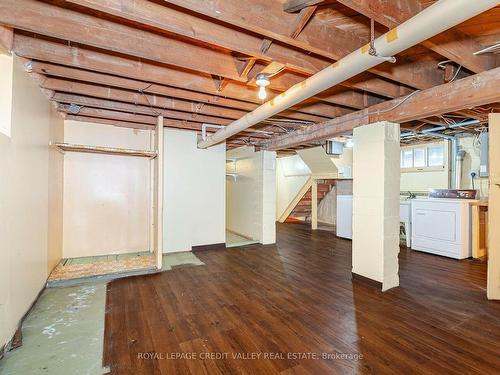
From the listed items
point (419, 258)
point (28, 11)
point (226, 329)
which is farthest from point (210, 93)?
point (419, 258)

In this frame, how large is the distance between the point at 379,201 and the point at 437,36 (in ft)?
5.12

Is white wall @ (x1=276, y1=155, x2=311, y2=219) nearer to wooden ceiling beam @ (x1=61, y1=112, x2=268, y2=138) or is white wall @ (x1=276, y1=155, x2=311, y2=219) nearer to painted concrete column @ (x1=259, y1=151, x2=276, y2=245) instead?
painted concrete column @ (x1=259, y1=151, x2=276, y2=245)

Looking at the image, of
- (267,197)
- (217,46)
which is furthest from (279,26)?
(267,197)

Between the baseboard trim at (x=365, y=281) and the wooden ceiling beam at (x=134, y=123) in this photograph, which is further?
the wooden ceiling beam at (x=134, y=123)

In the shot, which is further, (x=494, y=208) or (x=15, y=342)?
(x=494, y=208)

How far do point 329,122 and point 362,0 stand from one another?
7.35 feet

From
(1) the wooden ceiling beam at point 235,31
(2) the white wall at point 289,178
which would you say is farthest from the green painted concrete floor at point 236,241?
(1) the wooden ceiling beam at point 235,31

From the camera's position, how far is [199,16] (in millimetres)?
1496

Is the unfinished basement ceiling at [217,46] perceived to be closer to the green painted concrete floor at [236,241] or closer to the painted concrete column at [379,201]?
the painted concrete column at [379,201]

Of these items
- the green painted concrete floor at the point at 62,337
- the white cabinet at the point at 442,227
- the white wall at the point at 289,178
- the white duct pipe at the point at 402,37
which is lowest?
the green painted concrete floor at the point at 62,337

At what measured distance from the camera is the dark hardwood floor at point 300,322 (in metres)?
1.58

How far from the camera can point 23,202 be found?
2000mm

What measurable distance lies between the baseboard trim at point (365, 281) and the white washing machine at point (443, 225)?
2.00m

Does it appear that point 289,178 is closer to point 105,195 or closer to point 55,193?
point 105,195
